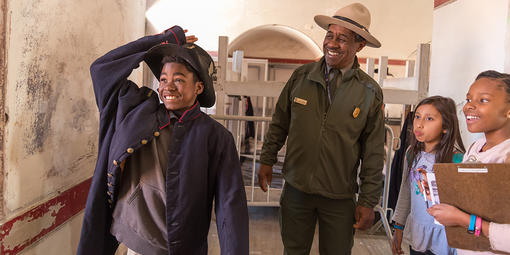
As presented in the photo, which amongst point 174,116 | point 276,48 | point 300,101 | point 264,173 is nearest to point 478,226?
point 300,101

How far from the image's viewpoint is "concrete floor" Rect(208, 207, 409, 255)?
333 cm

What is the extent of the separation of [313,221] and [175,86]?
1159 millimetres

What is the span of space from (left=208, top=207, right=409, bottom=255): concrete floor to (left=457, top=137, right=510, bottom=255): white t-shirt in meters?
1.91

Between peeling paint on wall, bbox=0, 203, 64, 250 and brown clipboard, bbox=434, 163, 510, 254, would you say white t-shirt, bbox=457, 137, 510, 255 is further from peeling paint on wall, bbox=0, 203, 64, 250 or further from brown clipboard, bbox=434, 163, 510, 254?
peeling paint on wall, bbox=0, 203, 64, 250

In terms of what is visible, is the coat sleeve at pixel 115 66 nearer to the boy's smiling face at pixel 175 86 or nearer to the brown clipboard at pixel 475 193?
the boy's smiling face at pixel 175 86

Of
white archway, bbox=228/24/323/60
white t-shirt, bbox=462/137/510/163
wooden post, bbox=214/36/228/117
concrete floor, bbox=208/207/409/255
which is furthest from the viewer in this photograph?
white archway, bbox=228/24/323/60

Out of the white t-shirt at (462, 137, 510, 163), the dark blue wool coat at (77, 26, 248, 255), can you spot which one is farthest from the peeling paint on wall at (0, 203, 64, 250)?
the white t-shirt at (462, 137, 510, 163)

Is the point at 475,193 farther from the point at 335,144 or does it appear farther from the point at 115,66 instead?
the point at 115,66

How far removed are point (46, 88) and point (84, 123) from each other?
0.42 m

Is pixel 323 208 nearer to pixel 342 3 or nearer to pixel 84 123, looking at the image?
pixel 84 123

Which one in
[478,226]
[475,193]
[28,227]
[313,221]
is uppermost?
[475,193]

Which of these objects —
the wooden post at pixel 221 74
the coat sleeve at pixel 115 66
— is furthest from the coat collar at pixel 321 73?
the wooden post at pixel 221 74

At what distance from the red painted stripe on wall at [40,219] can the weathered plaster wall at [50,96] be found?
0.12ft

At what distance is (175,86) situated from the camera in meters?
1.46
